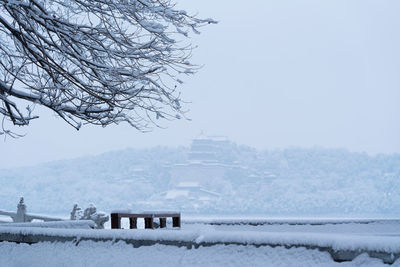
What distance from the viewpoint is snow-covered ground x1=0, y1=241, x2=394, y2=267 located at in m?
3.36


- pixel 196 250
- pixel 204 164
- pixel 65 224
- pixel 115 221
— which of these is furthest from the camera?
pixel 204 164

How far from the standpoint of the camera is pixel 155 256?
12.8ft

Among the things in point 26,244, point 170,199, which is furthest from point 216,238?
point 170,199

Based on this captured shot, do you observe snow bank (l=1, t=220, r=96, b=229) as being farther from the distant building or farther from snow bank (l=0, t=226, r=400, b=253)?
the distant building

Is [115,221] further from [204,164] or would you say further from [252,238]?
[204,164]

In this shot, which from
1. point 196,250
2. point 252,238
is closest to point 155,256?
point 196,250

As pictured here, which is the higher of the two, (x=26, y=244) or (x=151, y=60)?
(x=151, y=60)

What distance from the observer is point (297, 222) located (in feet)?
26.8

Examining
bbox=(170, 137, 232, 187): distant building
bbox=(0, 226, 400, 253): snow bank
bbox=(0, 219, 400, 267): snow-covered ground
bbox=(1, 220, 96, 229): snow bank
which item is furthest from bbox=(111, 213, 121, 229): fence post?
bbox=(170, 137, 232, 187): distant building

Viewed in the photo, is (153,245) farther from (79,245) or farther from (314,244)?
(314,244)

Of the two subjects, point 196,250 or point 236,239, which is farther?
point 196,250

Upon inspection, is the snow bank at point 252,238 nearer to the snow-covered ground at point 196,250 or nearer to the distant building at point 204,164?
the snow-covered ground at point 196,250

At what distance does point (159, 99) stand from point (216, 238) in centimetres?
557

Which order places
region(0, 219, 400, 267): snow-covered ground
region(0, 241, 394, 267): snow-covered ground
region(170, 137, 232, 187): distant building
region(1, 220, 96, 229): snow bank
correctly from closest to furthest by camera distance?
1. region(0, 219, 400, 267): snow-covered ground
2. region(0, 241, 394, 267): snow-covered ground
3. region(1, 220, 96, 229): snow bank
4. region(170, 137, 232, 187): distant building
